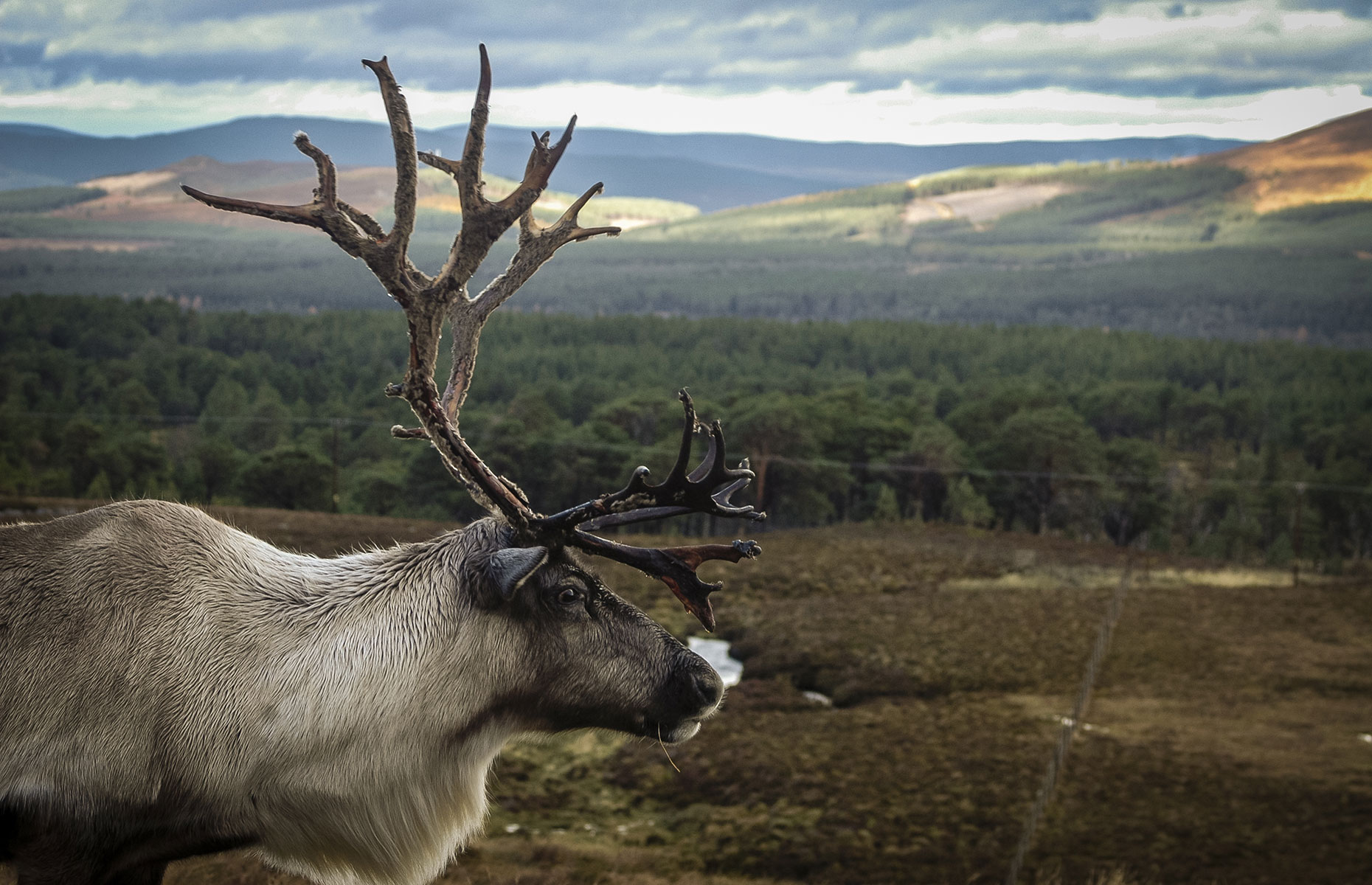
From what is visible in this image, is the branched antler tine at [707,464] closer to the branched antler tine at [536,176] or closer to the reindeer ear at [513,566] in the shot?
the reindeer ear at [513,566]

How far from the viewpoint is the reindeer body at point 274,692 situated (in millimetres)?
4312

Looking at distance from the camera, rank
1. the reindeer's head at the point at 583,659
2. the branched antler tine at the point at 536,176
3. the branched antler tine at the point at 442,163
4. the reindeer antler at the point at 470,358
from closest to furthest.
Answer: the reindeer's head at the point at 583,659
the reindeer antler at the point at 470,358
the branched antler tine at the point at 536,176
the branched antler tine at the point at 442,163

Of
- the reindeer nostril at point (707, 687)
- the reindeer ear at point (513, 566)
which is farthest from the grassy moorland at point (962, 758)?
the reindeer ear at point (513, 566)

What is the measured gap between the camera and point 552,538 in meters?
4.80

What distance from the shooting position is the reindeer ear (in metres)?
4.52

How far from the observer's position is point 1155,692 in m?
20.3

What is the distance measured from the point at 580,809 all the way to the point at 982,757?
243 inches

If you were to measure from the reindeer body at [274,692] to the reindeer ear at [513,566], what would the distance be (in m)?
0.13

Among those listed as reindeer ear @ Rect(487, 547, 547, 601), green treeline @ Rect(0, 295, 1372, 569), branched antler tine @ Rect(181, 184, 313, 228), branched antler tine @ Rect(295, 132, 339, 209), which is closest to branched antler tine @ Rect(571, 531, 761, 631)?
reindeer ear @ Rect(487, 547, 547, 601)

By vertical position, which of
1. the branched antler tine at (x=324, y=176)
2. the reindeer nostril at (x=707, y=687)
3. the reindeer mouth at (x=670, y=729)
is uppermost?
the branched antler tine at (x=324, y=176)

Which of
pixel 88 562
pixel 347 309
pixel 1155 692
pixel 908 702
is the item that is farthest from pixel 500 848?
pixel 347 309

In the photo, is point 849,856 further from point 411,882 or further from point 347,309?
A: point 347,309

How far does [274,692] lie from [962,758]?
13378mm

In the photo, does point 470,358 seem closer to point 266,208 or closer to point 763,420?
point 266,208
